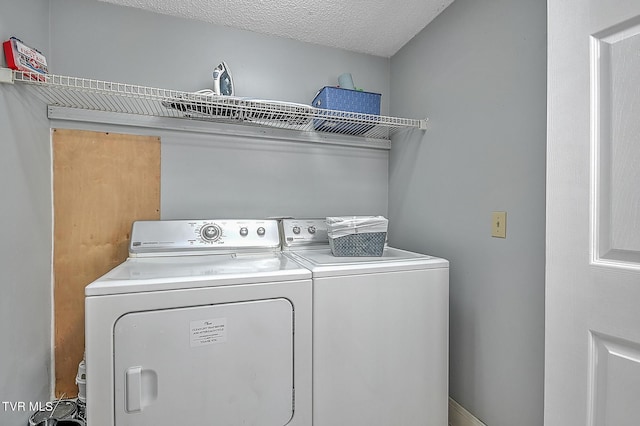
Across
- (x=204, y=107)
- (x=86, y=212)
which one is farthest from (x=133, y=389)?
(x=204, y=107)

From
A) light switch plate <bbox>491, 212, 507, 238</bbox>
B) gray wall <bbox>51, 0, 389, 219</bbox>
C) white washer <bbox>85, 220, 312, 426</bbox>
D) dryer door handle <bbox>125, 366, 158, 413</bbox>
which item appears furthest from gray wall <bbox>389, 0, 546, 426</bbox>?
dryer door handle <bbox>125, 366, 158, 413</bbox>

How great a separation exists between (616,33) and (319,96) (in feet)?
4.34

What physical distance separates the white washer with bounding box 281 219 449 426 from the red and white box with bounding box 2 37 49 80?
1.41m

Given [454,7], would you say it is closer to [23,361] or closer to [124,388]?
[124,388]

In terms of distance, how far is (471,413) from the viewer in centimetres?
147

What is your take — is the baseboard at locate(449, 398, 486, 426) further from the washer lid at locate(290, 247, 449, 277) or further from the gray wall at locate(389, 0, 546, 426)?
the washer lid at locate(290, 247, 449, 277)

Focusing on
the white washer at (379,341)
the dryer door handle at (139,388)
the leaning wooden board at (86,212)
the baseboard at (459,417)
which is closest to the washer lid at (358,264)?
the white washer at (379,341)

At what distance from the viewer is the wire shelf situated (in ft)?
4.84

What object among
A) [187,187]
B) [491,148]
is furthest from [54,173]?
[491,148]

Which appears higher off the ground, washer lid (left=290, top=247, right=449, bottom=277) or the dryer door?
washer lid (left=290, top=247, right=449, bottom=277)

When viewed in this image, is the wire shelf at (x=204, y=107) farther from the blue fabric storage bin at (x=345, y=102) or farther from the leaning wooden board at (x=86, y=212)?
the leaning wooden board at (x=86, y=212)

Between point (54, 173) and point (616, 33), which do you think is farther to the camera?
point (54, 173)

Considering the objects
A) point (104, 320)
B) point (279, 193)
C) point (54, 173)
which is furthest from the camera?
point (279, 193)

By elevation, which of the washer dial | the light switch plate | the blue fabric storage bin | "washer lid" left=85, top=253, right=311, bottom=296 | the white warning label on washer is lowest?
the white warning label on washer
